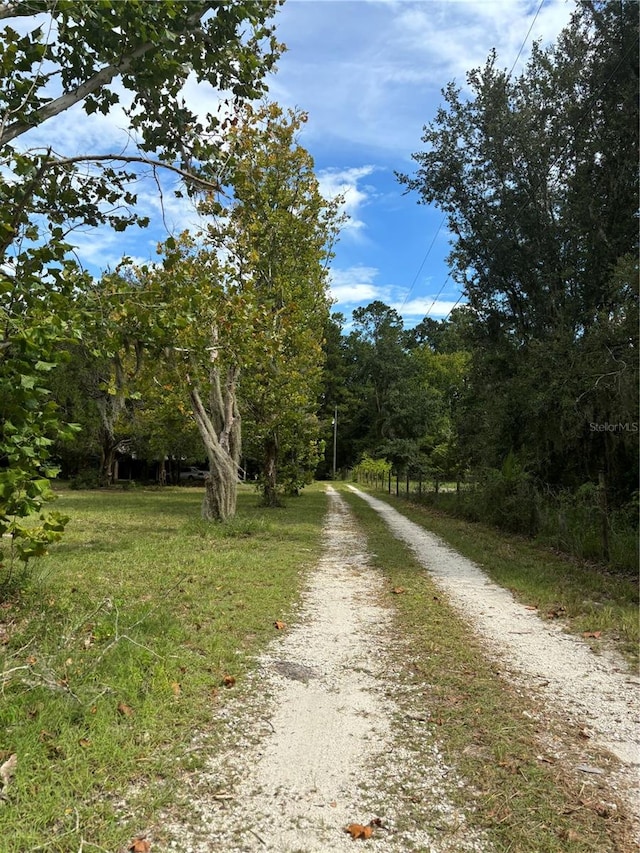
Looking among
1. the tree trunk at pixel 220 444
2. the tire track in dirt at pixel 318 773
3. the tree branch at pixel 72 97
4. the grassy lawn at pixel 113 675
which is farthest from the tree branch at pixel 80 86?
the tree trunk at pixel 220 444

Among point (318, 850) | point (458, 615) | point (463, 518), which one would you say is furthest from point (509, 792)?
point (463, 518)

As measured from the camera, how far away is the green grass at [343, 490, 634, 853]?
2504 millimetres

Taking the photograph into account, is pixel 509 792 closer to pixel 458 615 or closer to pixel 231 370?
pixel 458 615

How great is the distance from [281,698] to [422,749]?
3.52 feet

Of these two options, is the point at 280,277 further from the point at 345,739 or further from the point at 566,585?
the point at 345,739

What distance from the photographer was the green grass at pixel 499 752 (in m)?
2.50

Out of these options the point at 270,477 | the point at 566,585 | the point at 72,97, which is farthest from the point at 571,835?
the point at 270,477

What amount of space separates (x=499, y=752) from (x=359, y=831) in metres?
1.09

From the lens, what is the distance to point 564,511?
36.4ft

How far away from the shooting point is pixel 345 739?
10.9 ft

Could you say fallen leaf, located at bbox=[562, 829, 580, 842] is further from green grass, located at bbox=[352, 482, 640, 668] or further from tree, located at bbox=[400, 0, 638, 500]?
tree, located at bbox=[400, 0, 638, 500]

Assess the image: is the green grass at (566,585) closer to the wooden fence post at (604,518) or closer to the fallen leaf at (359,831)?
the wooden fence post at (604,518)
